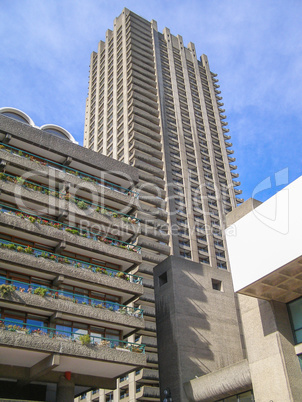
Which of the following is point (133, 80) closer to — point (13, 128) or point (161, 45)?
point (161, 45)

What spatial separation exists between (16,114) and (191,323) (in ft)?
80.8

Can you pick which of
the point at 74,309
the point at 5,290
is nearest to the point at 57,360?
the point at 74,309

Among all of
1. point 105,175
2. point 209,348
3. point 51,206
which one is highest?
point 105,175

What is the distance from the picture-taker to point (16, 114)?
4019 cm

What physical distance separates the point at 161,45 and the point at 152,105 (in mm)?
22856

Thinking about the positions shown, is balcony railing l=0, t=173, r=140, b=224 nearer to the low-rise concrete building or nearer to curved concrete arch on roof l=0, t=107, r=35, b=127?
the low-rise concrete building

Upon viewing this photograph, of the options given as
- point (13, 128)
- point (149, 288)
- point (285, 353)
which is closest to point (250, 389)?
point (285, 353)

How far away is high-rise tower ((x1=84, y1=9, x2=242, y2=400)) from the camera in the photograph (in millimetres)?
74000

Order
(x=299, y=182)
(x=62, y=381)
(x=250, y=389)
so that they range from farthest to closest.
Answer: (x=62, y=381) < (x=250, y=389) < (x=299, y=182)

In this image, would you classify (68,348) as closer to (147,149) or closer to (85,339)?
(85,339)

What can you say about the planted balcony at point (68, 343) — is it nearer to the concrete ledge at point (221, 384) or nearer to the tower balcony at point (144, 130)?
the concrete ledge at point (221, 384)

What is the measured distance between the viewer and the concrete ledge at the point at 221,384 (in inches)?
1103

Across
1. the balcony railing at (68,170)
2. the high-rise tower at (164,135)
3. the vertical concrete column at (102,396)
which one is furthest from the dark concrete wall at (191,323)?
the vertical concrete column at (102,396)

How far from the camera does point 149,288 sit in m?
63.5
